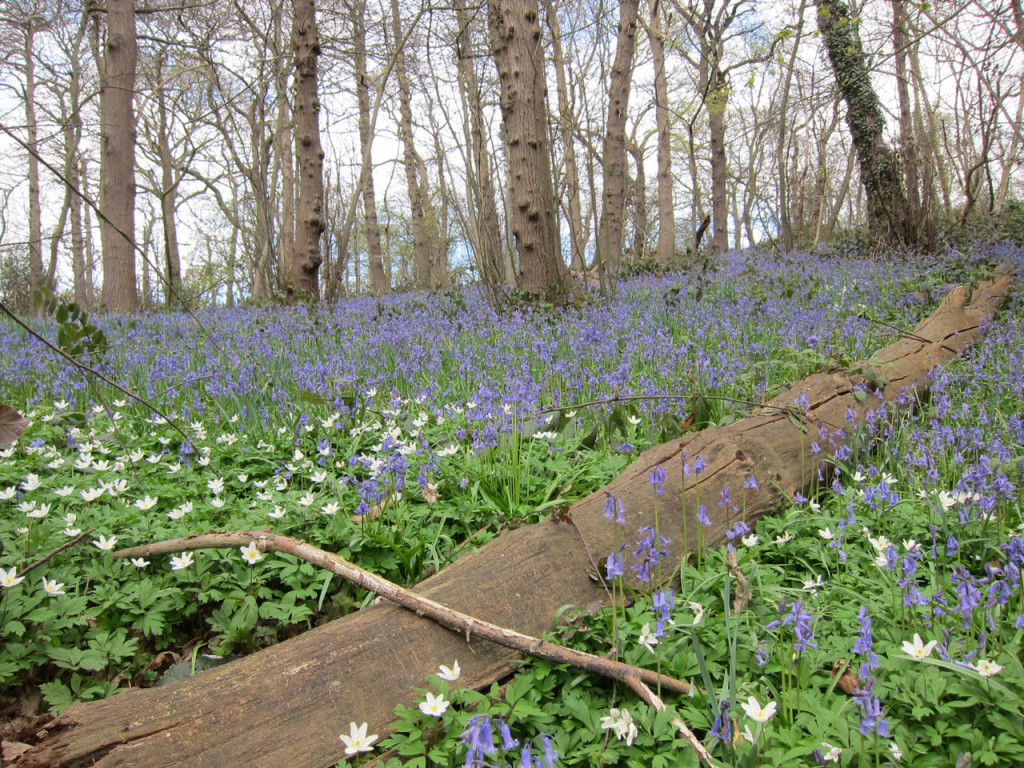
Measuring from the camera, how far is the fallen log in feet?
4.18

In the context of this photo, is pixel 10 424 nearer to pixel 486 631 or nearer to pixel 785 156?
pixel 486 631

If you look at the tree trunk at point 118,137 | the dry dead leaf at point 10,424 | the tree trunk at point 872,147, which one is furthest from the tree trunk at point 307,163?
the tree trunk at point 872,147

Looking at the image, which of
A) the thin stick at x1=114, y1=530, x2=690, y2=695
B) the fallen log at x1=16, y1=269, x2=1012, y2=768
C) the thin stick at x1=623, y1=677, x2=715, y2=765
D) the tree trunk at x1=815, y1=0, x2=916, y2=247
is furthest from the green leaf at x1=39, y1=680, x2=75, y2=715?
the tree trunk at x1=815, y1=0, x2=916, y2=247

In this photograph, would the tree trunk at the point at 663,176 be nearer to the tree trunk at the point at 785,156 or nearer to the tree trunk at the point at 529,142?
the tree trunk at the point at 785,156

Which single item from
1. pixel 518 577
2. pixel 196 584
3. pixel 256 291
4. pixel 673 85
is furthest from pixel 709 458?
pixel 673 85

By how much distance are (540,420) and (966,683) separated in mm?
1970

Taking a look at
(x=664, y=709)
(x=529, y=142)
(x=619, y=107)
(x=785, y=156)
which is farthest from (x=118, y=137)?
(x=785, y=156)

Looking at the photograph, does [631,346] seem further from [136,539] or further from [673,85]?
[673,85]

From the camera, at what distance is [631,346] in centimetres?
411

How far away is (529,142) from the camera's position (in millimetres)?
6309

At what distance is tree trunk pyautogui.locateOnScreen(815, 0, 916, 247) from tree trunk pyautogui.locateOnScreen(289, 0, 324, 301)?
7.33m

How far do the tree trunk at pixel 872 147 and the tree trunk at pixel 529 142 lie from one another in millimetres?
5274

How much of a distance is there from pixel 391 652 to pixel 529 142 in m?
5.75

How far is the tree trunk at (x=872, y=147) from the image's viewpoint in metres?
8.91
